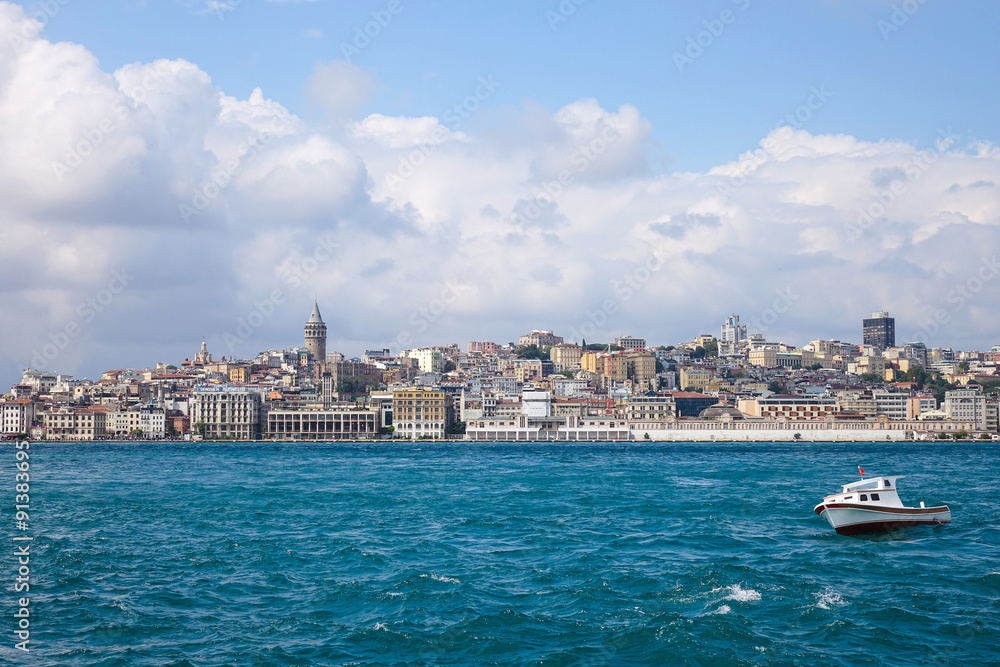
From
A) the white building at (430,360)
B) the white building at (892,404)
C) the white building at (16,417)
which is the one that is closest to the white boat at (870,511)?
the white building at (892,404)

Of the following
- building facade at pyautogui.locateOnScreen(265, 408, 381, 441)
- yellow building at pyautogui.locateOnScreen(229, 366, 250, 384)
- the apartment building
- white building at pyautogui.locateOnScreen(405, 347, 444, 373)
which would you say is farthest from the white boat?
white building at pyautogui.locateOnScreen(405, 347, 444, 373)

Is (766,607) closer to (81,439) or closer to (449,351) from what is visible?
(81,439)

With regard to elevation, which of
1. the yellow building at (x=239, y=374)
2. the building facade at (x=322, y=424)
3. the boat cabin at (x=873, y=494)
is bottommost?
the building facade at (x=322, y=424)

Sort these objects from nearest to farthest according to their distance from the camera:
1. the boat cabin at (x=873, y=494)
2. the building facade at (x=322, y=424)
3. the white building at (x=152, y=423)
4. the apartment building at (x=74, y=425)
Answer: the boat cabin at (x=873, y=494) → the apartment building at (x=74, y=425) → the white building at (x=152, y=423) → the building facade at (x=322, y=424)

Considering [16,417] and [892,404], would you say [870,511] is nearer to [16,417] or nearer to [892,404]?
[892,404]

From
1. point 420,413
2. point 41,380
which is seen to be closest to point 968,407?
point 420,413

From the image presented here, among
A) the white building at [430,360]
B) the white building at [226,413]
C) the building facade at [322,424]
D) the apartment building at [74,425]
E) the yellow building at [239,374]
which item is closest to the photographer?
the apartment building at [74,425]

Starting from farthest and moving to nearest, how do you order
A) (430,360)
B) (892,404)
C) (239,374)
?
1. (430,360)
2. (239,374)
3. (892,404)

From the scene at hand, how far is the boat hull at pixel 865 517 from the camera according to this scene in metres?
19.2

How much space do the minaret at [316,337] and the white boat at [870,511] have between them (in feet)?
475

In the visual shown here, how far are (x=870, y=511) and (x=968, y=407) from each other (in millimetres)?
81362

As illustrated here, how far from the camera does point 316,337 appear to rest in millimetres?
160250

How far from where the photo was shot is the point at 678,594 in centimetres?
1376

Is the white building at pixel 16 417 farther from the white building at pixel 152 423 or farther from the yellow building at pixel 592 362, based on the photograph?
the yellow building at pixel 592 362
